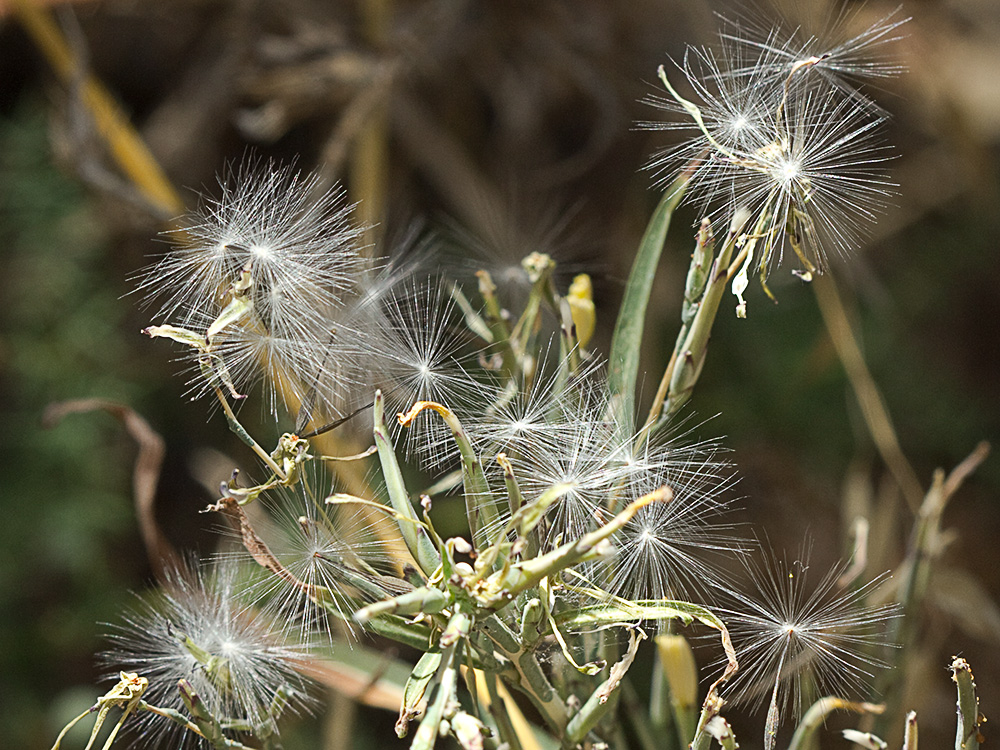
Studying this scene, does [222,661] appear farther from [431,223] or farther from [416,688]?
[431,223]

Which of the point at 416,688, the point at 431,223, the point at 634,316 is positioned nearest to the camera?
the point at 416,688

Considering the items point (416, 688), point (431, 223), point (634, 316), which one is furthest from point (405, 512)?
point (431, 223)

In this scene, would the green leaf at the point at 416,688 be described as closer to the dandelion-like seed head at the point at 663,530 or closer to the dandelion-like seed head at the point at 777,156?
the dandelion-like seed head at the point at 663,530

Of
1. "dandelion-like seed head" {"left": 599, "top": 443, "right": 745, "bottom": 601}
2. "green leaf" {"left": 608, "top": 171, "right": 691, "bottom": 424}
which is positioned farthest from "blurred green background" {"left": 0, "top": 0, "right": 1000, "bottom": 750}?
"dandelion-like seed head" {"left": 599, "top": 443, "right": 745, "bottom": 601}

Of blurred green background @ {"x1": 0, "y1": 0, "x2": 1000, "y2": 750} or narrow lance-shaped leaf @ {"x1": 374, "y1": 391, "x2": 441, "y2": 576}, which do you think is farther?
blurred green background @ {"x1": 0, "y1": 0, "x2": 1000, "y2": 750}

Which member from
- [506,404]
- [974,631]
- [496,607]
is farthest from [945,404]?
[496,607]

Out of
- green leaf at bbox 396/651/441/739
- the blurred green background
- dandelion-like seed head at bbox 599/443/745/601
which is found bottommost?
green leaf at bbox 396/651/441/739

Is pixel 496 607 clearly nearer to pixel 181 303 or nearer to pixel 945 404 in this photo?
pixel 181 303

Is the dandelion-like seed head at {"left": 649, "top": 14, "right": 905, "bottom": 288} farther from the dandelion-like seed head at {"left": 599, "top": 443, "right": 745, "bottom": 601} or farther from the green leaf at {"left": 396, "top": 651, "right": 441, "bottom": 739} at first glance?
the green leaf at {"left": 396, "top": 651, "right": 441, "bottom": 739}
